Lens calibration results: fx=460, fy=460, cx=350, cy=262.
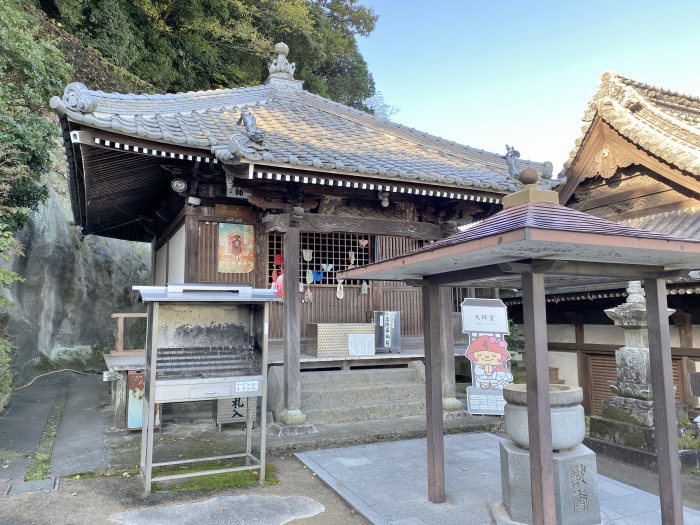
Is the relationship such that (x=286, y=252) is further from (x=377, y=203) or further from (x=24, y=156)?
(x=24, y=156)

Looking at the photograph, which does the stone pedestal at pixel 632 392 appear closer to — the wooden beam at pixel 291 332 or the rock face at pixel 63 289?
the wooden beam at pixel 291 332

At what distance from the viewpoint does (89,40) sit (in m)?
16.4

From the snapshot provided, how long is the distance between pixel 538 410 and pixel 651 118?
33.1ft

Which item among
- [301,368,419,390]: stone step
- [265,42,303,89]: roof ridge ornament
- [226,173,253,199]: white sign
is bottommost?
[301,368,419,390]: stone step

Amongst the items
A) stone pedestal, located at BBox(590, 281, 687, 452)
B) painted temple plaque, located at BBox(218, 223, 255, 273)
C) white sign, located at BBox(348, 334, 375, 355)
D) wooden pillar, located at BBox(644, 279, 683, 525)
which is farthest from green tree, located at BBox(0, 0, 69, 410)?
stone pedestal, located at BBox(590, 281, 687, 452)

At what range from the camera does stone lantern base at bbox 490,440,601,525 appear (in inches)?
147

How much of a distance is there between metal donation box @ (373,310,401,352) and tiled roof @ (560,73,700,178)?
6.10 m

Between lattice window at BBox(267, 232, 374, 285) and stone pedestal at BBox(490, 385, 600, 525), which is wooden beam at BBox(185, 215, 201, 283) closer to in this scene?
lattice window at BBox(267, 232, 374, 285)

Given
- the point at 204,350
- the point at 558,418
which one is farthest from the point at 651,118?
the point at 204,350

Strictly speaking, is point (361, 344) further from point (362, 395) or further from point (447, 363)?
point (447, 363)

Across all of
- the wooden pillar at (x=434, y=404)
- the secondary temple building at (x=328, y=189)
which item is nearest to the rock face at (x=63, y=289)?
the secondary temple building at (x=328, y=189)

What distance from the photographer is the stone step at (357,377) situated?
852 cm

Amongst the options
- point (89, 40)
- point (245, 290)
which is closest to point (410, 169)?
point (245, 290)

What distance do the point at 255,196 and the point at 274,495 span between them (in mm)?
4379
